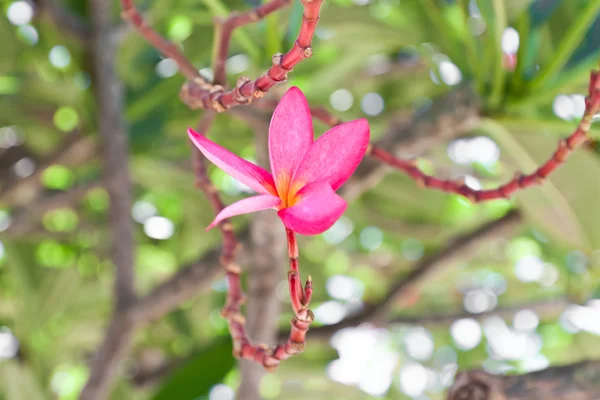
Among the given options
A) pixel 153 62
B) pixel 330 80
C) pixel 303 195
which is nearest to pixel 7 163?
pixel 153 62

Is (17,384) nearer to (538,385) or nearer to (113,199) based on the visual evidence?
(113,199)

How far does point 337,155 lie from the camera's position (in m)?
0.24

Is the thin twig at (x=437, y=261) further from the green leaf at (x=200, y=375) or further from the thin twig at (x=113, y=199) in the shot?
the thin twig at (x=113, y=199)

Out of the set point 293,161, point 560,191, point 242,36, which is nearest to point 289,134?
point 293,161

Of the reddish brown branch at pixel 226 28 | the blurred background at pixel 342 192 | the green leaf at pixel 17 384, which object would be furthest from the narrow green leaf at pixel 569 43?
the green leaf at pixel 17 384

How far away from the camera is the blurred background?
671mm

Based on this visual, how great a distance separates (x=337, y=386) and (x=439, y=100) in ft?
2.88

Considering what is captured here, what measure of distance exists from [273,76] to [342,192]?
0.47m

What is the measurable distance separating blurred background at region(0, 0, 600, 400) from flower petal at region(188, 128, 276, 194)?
0.67 feet

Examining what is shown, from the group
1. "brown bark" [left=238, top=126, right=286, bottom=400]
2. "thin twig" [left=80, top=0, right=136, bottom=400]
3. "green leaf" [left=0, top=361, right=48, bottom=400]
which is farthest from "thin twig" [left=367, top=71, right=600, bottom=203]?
"green leaf" [left=0, top=361, right=48, bottom=400]

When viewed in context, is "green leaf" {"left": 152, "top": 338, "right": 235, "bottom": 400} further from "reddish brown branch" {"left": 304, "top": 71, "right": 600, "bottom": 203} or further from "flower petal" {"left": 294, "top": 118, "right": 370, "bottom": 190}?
"flower petal" {"left": 294, "top": 118, "right": 370, "bottom": 190}

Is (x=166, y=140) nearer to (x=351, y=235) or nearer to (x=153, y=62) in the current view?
(x=153, y=62)

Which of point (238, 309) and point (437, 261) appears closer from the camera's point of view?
point (238, 309)

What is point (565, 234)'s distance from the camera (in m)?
0.75
